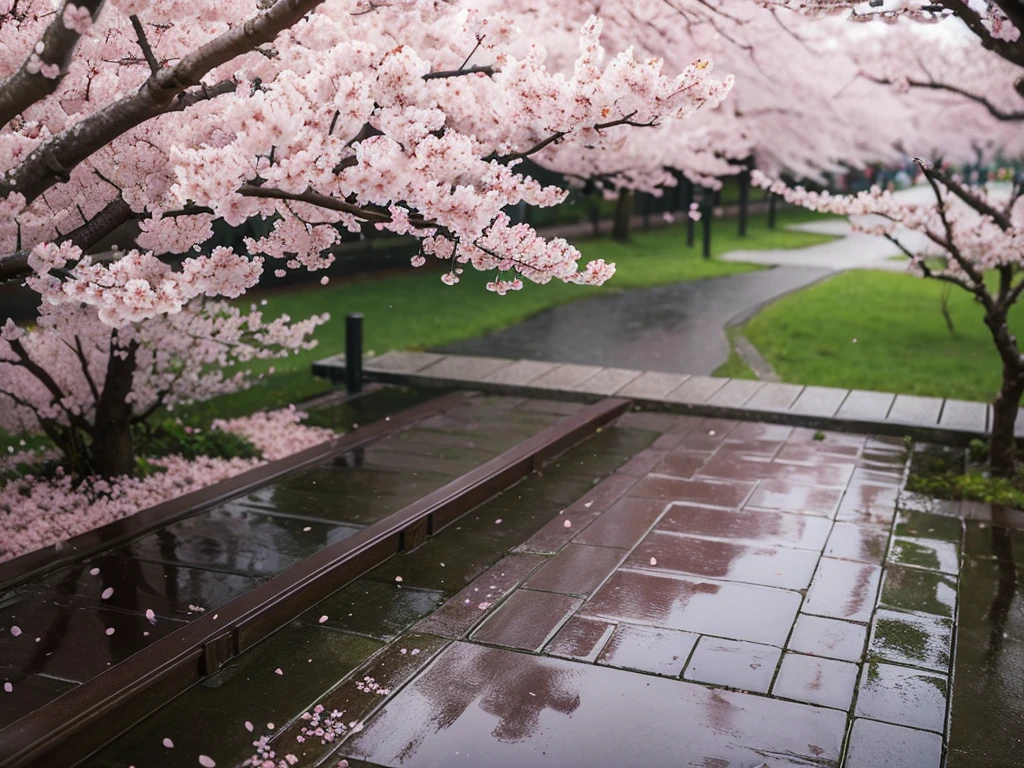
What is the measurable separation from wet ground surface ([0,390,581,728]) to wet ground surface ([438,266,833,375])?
3.56 m

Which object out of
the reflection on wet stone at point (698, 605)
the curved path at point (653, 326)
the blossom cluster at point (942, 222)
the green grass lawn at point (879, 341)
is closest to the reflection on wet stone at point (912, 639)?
the reflection on wet stone at point (698, 605)

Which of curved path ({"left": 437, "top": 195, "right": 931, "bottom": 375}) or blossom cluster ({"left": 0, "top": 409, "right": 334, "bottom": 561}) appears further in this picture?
curved path ({"left": 437, "top": 195, "right": 931, "bottom": 375})

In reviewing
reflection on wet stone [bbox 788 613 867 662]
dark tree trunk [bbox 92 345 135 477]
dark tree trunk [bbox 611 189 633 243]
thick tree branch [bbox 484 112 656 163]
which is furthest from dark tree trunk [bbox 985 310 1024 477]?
dark tree trunk [bbox 611 189 633 243]

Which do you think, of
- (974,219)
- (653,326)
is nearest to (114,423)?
(653,326)

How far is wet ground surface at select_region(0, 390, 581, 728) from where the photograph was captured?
14.9 feet

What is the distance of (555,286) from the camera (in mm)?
18266

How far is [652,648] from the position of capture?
4.65 metres

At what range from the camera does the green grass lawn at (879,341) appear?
36.3 feet

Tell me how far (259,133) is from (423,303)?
1208cm

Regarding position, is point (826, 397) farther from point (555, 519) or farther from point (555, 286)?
point (555, 286)

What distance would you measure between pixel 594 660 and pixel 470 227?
2007mm

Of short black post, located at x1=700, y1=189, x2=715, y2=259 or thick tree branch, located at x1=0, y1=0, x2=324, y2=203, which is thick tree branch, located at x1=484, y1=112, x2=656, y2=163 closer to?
thick tree branch, located at x1=0, y1=0, x2=324, y2=203

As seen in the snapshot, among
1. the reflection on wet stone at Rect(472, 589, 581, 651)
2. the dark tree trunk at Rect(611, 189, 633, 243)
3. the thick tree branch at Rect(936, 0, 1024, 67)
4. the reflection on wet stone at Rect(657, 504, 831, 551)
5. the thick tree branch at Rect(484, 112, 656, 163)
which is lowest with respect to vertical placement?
the reflection on wet stone at Rect(472, 589, 581, 651)

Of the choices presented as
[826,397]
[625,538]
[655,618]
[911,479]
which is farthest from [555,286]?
[655,618]
